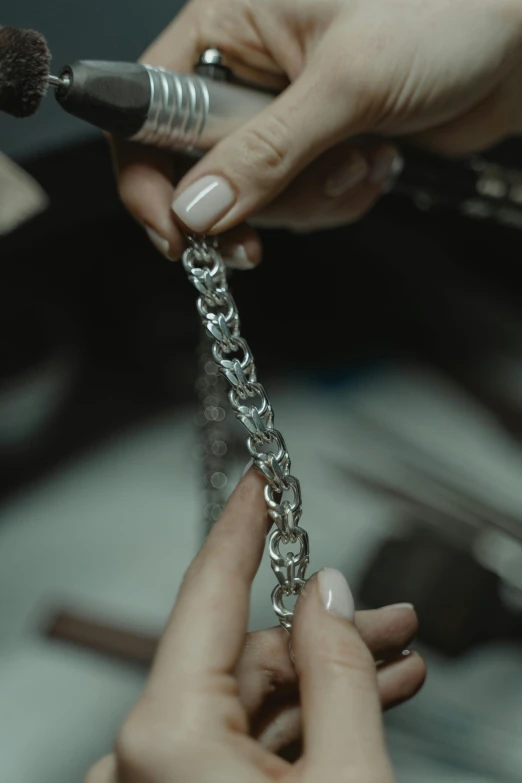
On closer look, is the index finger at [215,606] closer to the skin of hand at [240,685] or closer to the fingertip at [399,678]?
the skin of hand at [240,685]

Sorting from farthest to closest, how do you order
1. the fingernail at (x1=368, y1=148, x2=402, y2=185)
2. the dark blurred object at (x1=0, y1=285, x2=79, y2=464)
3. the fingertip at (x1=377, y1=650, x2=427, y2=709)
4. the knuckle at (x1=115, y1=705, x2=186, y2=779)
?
1. the dark blurred object at (x1=0, y1=285, x2=79, y2=464)
2. the fingernail at (x1=368, y1=148, x2=402, y2=185)
3. the fingertip at (x1=377, y1=650, x2=427, y2=709)
4. the knuckle at (x1=115, y1=705, x2=186, y2=779)

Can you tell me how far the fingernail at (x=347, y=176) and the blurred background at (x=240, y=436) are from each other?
0.39 ft

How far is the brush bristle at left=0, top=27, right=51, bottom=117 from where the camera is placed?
35 cm

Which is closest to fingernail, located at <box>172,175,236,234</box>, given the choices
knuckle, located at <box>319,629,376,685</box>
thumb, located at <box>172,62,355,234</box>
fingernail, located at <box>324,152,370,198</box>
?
thumb, located at <box>172,62,355,234</box>

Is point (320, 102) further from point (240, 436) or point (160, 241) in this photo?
point (240, 436)

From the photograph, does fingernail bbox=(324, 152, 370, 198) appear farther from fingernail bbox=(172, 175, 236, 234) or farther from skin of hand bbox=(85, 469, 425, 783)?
skin of hand bbox=(85, 469, 425, 783)

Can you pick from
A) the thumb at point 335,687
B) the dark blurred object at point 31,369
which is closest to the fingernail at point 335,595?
the thumb at point 335,687

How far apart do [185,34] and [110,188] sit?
12 centimetres

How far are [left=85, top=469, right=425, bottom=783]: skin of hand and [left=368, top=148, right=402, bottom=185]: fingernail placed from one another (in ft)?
0.83

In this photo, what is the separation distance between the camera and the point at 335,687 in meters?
0.30

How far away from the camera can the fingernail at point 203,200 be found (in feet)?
1.33

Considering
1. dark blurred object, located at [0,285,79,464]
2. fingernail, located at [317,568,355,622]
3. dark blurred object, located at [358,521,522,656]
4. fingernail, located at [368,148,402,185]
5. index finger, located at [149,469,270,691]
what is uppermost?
fingernail, located at [368,148,402,185]

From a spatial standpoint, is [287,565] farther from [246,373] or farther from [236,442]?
[236,442]

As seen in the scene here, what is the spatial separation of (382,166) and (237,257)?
13cm
